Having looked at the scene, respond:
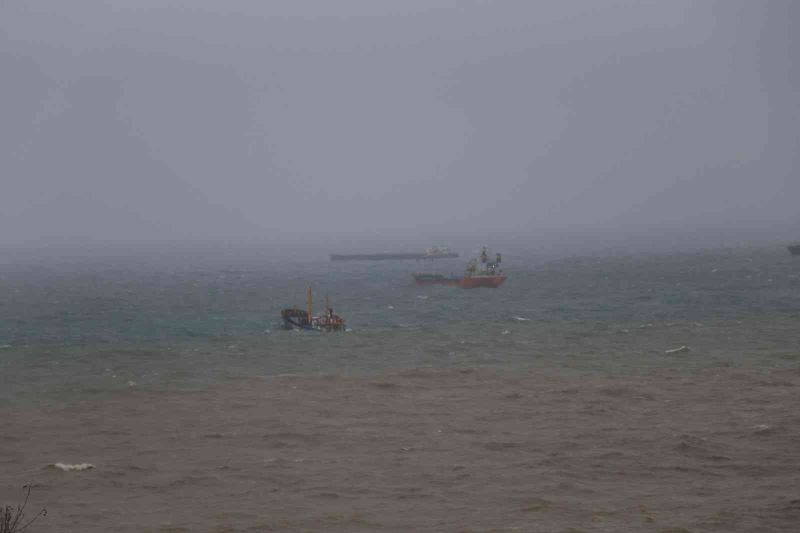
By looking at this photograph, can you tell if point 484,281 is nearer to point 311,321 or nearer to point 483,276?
point 483,276

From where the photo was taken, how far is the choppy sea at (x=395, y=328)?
42688 millimetres

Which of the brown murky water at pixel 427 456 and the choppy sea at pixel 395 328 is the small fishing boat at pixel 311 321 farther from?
the brown murky water at pixel 427 456

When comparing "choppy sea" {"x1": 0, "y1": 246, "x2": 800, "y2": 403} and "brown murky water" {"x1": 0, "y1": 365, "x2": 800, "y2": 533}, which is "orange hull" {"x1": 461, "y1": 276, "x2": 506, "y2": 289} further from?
"brown murky water" {"x1": 0, "y1": 365, "x2": 800, "y2": 533}

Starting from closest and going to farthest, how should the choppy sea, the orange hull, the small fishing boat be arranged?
1. the choppy sea
2. the small fishing boat
3. the orange hull

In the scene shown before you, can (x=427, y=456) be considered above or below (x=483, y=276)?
below

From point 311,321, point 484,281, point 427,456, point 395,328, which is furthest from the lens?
point 484,281

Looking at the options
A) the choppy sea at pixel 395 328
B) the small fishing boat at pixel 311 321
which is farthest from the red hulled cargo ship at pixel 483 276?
the small fishing boat at pixel 311 321

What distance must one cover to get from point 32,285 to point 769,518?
126534mm

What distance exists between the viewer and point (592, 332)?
182 feet

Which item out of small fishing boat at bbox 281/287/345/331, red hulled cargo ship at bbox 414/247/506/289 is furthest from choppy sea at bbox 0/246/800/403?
red hulled cargo ship at bbox 414/247/506/289

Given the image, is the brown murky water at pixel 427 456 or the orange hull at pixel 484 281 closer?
the brown murky water at pixel 427 456

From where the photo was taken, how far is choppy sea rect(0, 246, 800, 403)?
42688 mm

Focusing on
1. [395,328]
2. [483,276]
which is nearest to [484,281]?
[483,276]

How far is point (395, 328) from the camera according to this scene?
205ft
